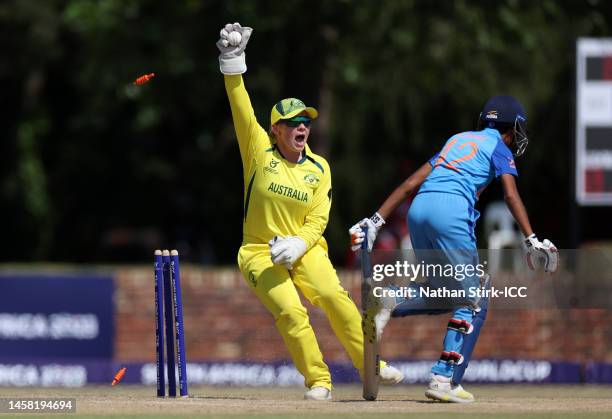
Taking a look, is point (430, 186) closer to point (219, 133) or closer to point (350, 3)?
point (350, 3)

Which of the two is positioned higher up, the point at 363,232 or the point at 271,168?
the point at 271,168

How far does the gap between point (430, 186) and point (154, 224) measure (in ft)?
85.2

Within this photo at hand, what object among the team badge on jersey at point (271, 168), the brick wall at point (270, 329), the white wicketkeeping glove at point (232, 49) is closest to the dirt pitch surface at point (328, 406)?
the team badge on jersey at point (271, 168)

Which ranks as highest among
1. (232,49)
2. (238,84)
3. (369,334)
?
(232,49)

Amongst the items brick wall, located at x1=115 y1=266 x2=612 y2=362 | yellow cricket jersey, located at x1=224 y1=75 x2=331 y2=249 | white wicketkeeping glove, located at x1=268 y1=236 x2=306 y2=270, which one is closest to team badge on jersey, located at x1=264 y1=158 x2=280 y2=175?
yellow cricket jersey, located at x1=224 y1=75 x2=331 y2=249

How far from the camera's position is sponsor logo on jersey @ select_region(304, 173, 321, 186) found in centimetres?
931

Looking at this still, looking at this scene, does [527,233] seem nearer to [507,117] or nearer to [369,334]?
[507,117]

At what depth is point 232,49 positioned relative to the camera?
9.32 m

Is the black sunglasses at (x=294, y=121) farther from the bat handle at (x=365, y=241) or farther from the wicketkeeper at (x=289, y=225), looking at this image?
the bat handle at (x=365, y=241)

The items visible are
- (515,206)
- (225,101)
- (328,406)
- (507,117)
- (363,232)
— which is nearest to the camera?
(328,406)

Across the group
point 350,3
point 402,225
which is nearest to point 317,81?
point 350,3

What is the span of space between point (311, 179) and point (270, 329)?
4.80m

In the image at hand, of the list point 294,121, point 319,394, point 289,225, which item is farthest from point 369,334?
point 294,121

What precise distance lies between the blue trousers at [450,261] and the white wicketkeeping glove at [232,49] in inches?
52.4
